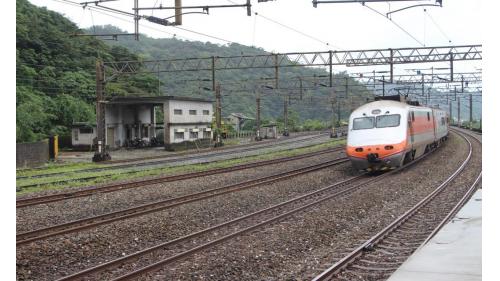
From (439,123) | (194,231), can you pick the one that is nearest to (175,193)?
(194,231)

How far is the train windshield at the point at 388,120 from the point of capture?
20531 mm

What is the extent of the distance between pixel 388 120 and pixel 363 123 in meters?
0.96

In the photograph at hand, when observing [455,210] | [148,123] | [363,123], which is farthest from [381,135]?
[148,123]

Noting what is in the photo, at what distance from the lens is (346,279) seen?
754cm

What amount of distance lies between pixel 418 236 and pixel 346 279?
3383mm

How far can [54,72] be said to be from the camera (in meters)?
55.7

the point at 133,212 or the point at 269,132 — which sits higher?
the point at 269,132

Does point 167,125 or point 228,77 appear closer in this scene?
point 167,125

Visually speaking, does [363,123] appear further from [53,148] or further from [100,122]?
[53,148]

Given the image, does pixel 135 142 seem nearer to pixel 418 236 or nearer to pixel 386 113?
pixel 386 113

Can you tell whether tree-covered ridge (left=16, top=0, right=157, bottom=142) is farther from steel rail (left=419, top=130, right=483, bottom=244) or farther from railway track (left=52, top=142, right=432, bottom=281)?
steel rail (left=419, top=130, right=483, bottom=244)

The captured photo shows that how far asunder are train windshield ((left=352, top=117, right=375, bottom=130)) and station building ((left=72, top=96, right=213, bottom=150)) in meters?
25.4

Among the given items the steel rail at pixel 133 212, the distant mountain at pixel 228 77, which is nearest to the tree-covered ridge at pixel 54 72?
the distant mountain at pixel 228 77

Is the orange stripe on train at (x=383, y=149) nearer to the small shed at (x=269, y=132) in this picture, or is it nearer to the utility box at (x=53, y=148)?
the utility box at (x=53, y=148)
